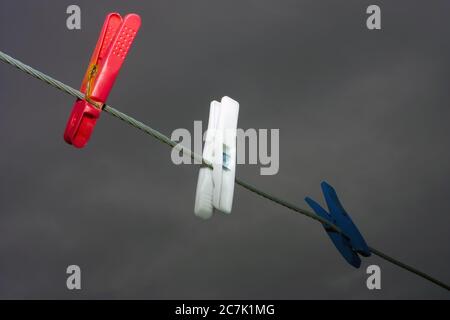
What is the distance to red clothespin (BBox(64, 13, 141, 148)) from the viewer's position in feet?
12.3

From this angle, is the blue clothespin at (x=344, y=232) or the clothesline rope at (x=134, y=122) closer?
the clothesline rope at (x=134, y=122)

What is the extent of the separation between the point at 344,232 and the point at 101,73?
3.06 meters

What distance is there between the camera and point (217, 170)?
406 cm

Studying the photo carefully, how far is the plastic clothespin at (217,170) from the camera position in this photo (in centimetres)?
408

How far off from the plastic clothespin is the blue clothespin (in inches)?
68.0

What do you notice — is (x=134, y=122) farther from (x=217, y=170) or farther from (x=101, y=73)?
(x=217, y=170)

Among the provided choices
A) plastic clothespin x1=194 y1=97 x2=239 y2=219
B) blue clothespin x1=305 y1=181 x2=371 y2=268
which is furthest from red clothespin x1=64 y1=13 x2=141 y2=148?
blue clothespin x1=305 y1=181 x2=371 y2=268

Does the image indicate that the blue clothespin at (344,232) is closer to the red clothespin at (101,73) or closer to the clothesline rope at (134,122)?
the clothesline rope at (134,122)

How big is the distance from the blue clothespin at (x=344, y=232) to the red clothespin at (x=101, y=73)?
2569mm

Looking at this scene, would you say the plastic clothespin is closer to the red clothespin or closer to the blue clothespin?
the red clothespin

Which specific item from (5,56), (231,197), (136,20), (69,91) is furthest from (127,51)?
(231,197)


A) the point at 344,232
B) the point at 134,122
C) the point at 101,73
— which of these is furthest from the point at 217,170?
the point at 344,232

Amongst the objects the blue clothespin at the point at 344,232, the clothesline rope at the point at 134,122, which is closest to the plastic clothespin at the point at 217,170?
the clothesline rope at the point at 134,122

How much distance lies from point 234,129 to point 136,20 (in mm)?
1052
